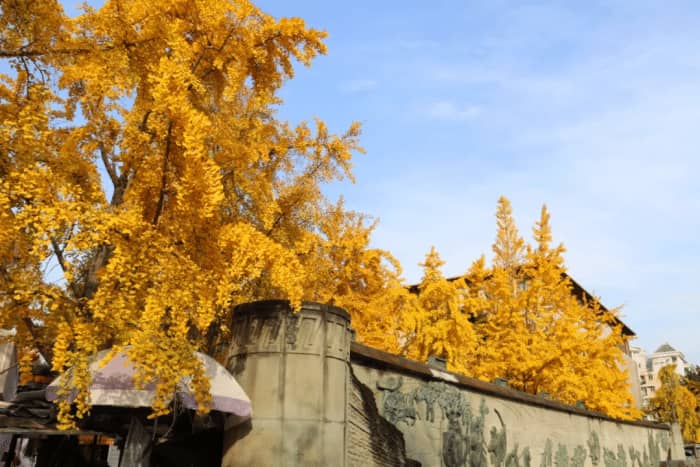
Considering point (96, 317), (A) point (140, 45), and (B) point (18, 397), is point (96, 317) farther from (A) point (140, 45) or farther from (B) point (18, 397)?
(A) point (140, 45)

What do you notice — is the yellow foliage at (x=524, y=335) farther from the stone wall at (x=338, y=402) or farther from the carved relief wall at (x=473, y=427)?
the stone wall at (x=338, y=402)

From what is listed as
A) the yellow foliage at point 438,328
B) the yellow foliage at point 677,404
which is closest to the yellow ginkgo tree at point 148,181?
the yellow foliage at point 438,328

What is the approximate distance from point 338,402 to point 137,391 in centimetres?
227

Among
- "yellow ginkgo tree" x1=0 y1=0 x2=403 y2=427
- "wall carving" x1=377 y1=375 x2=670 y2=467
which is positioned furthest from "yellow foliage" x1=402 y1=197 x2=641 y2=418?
"yellow ginkgo tree" x1=0 y1=0 x2=403 y2=427

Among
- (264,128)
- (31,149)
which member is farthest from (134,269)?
(264,128)

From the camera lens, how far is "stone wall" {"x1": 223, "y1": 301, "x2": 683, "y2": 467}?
6.50 m

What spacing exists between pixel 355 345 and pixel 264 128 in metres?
4.75

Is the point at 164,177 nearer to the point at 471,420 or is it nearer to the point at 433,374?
the point at 433,374

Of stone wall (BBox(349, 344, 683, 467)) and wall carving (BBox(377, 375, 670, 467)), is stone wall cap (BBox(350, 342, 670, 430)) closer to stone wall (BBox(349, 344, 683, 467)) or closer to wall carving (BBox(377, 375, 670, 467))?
stone wall (BBox(349, 344, 683, 467))

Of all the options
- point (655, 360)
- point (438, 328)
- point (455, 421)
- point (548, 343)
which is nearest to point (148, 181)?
point (455, 421)

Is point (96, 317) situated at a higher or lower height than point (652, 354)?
lower

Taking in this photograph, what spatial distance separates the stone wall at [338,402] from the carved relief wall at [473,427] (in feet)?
0.07

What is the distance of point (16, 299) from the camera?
6.04m

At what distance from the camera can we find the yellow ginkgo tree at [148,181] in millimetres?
6070
